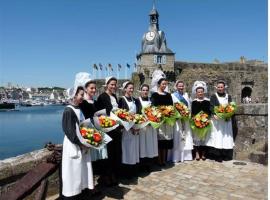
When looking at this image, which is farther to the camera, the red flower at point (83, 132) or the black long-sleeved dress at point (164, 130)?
the black long-sleeved dress at point (164, 130)

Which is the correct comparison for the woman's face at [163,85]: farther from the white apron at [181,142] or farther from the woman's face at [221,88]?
the woman's face at [221,88]

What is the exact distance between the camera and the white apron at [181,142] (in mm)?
6113

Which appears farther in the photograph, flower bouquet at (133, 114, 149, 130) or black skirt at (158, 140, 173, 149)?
black skirt at (158, 140, 173, 149)

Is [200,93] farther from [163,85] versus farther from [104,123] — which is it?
[104,123]

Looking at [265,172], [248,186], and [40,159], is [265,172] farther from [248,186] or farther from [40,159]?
[40,159]

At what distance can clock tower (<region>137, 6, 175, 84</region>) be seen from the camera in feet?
120

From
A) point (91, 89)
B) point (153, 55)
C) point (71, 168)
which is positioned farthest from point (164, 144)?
point (153, 55)

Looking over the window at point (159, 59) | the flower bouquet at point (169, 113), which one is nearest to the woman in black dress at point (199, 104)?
the flower bouquet at point (169, 113)

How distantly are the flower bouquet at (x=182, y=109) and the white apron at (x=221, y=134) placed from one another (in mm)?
760

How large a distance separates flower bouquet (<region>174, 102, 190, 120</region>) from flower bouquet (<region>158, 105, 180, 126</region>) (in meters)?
0.19

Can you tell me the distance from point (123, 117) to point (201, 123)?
2034mm

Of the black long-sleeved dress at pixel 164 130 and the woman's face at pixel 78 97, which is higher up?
the woman's face at pixel 78 97

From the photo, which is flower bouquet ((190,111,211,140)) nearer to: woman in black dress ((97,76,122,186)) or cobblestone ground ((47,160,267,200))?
cobblestone ground ((47,160,267,200))

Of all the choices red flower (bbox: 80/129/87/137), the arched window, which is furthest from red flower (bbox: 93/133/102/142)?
the arched window
